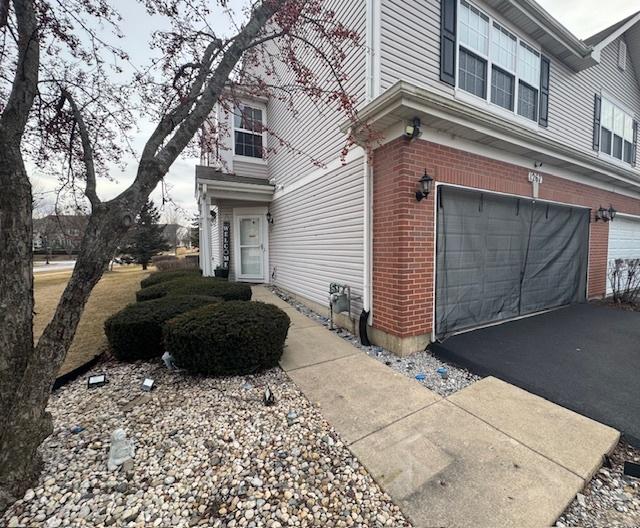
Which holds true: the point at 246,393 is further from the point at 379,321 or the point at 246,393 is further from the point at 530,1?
the point at 530,1

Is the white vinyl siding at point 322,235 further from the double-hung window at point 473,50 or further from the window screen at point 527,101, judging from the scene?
the window screen at point 527,101

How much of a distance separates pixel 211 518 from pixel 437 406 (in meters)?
2.06

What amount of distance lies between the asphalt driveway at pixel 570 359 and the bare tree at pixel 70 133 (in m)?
3.98

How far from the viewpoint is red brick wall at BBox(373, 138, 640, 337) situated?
370 centimetres

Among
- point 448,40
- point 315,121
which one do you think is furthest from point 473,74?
point 315,121

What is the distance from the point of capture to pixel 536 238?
5.34 meters

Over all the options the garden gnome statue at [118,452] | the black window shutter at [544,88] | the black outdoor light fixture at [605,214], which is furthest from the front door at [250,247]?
the black outdoor light fixture at [605,214]

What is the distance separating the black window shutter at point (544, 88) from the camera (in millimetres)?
6223

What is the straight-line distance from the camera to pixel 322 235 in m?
5.80

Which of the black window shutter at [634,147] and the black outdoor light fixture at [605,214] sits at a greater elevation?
the black window shutter at [634,147]

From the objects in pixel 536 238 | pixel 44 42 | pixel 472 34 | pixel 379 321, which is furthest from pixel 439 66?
pixel 44 42

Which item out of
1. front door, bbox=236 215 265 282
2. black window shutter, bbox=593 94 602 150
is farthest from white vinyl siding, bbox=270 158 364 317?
black window shutter, bbox=593 94 602 150

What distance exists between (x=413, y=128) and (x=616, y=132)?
31.0ft

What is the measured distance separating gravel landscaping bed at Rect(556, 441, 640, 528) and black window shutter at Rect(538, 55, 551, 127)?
6.89 meters
